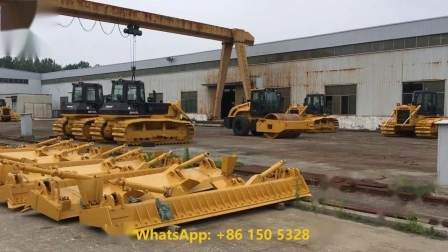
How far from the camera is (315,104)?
28.7 m

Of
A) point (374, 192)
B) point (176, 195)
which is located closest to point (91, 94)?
point (374, 192)

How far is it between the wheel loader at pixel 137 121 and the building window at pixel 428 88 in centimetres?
1606

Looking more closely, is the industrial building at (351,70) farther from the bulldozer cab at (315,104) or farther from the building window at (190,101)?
the bulldozer cab at (315,104)

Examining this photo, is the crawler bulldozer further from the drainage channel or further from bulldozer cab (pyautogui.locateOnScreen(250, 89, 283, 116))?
bulldozer cab (pyautogui.locateOnScreen(250, 89, 283, 116))

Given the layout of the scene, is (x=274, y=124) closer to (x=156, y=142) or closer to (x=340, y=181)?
(x=156, y=142)

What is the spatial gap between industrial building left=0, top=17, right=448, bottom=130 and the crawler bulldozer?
17.0 m

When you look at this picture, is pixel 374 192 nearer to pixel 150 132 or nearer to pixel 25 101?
pixel 150 132

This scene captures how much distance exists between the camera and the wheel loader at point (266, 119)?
21.1 m

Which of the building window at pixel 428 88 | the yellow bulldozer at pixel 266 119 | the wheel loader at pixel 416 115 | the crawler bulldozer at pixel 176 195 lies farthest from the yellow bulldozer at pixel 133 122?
the building window at pixel 428 88

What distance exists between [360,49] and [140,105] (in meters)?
18.6

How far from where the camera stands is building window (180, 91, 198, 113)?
43.6 m

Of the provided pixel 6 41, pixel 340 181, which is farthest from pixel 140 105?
pixel 6 41

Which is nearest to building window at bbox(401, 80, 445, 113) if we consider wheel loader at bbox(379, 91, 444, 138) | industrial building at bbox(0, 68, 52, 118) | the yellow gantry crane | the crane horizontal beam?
wheel loader at bbox(379, 91, 444, 138)

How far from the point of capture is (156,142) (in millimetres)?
18047
